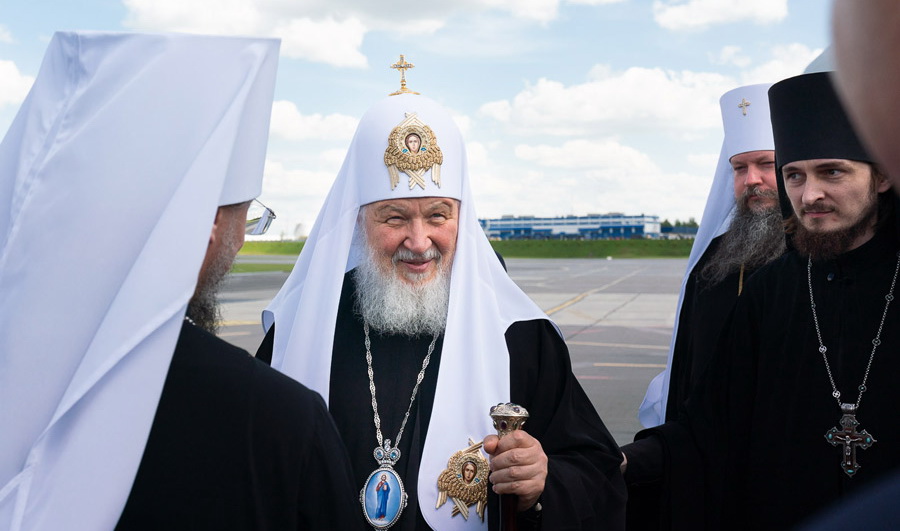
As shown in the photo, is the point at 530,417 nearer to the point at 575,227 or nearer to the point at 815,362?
the point at 815,362

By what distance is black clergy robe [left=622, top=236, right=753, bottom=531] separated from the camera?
10.3 ft

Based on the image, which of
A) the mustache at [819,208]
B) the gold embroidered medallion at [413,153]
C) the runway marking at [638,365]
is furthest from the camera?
the runway marking at [638,365]

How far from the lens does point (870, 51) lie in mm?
463

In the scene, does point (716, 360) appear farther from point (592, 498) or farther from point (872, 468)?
point (592, 498)

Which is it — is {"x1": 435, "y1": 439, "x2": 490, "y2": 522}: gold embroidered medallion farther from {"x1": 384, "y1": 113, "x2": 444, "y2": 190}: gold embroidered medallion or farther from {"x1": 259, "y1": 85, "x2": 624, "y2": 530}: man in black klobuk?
{"x1": 384, "y1": 113, "x2": 444, "y2": 190}: gold embroidered medallion

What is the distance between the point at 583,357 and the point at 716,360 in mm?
10046

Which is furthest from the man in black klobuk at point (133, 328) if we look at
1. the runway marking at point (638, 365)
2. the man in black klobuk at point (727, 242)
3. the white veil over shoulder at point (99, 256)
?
the runway marking at point (638, 365)

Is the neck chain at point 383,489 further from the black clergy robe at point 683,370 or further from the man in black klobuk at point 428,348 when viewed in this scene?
the black clergy robe at point 683,370

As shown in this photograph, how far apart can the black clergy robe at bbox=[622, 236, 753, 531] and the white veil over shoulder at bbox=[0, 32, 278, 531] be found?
6.95 ft

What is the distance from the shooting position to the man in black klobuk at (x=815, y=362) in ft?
9.68

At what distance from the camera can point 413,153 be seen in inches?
127

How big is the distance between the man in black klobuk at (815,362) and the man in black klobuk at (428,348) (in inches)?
23.4

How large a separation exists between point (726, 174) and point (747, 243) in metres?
0.75

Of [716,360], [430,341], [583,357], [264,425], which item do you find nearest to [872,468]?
[716,360]
